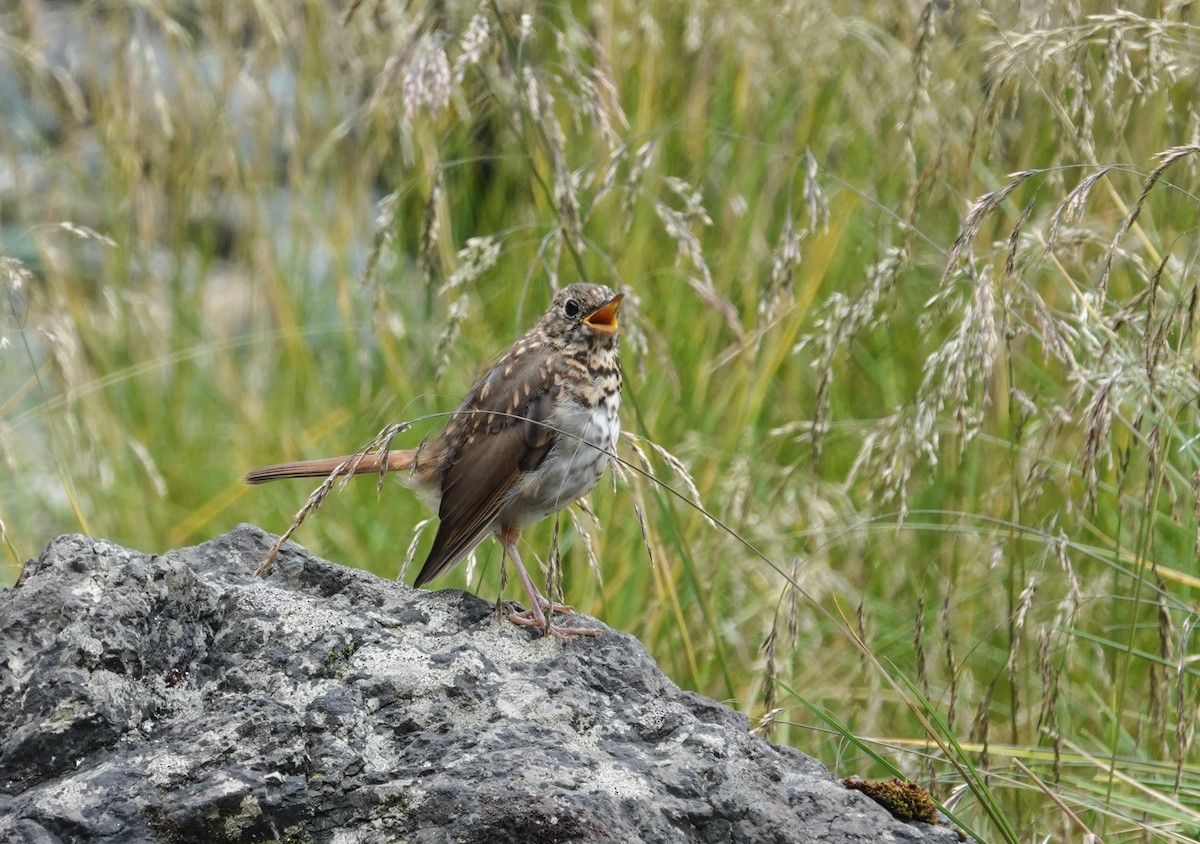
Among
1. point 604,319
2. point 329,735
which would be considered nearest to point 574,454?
point 604,319

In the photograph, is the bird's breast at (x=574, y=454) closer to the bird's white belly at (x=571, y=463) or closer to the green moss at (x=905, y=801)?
the bird's white belly at (x=571, y=463)

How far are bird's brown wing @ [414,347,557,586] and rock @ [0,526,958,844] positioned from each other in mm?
614

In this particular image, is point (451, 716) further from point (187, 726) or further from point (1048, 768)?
point (1048, 768)

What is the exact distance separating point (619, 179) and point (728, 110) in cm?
74

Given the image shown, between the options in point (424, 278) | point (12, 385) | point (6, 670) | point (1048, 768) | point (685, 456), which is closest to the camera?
point (6, 670)

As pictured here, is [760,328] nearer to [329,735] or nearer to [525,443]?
[525,443]

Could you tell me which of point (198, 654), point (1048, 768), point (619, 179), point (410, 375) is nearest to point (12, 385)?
point (410, 375)

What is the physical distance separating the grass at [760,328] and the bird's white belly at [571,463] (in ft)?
0.32

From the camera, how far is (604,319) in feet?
11.0

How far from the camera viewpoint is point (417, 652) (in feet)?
7.41

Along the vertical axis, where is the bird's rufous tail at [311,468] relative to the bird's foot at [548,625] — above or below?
above

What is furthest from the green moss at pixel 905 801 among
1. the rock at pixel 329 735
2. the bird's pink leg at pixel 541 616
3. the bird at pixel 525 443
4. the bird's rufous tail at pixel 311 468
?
the bird's rufous tail at pixel 311 468

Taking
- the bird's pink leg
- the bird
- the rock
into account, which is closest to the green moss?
the rock

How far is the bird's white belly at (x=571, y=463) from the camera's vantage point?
10.0 ft
